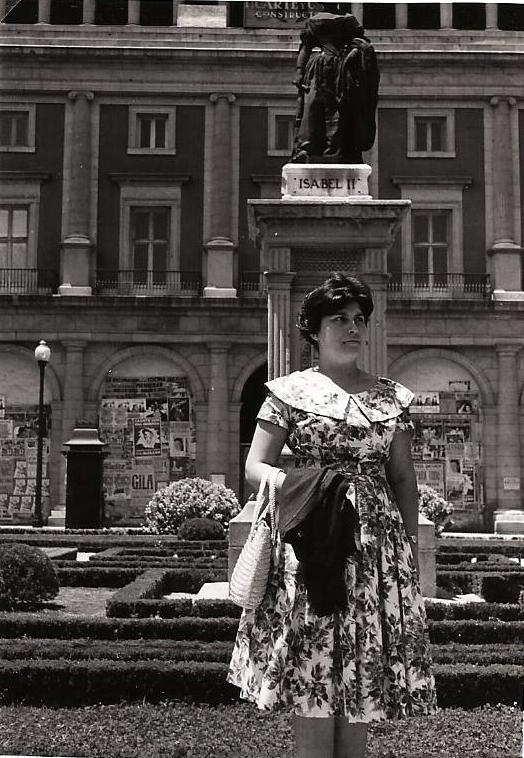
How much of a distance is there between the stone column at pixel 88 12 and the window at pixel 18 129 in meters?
3.54

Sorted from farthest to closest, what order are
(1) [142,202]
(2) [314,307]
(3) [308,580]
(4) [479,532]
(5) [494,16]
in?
(1) [142,202] < (4) [479,532] < (5) [494,16] < (2) [314,307] < (3) [308,580]

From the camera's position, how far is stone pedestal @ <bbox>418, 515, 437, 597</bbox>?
10.6m

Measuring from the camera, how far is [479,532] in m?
31.5

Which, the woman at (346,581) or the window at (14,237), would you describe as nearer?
the woman at (346,581)

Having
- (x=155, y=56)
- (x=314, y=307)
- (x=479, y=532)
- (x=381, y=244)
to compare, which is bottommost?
(x=479, y=532)

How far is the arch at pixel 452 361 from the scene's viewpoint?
A: 3228 centimetres

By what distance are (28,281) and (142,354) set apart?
4654 millimetres

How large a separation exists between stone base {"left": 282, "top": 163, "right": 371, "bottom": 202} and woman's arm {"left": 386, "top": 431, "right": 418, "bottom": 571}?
262 inches

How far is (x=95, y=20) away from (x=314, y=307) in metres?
31.7

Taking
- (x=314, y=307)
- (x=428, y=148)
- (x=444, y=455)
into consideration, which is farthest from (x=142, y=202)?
(x=314, y=307)

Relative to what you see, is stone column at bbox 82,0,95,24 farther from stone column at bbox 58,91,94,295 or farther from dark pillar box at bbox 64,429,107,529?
dark pillar box at bbox 64,429,107,529

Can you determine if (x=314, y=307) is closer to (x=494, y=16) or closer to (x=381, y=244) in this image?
(x=381, y=244)

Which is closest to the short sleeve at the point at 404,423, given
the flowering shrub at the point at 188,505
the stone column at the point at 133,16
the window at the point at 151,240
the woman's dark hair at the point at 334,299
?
the woman's dark hair at the point at 334,299

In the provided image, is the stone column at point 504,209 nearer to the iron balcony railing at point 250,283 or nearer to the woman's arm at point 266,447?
the iron balcony railing at point 250,283
